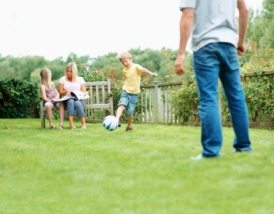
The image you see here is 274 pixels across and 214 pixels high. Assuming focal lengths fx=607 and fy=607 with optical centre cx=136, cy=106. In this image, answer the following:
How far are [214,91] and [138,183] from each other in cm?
95

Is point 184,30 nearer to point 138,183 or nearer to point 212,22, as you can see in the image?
point 212,22

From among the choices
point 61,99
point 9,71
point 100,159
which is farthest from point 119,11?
point 100,159

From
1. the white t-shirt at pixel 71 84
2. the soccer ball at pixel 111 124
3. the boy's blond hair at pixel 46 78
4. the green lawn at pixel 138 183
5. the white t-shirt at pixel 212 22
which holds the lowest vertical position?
the green lawn at pixel 138 183

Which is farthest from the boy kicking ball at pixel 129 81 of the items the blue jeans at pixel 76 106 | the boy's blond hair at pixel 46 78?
the boy's blond hair at pixel 46 78

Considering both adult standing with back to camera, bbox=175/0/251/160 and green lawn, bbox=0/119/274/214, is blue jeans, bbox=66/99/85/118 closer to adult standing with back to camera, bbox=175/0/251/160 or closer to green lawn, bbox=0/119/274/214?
green lawn, bbox=0/119/274/214

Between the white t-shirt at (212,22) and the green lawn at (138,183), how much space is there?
0.85m

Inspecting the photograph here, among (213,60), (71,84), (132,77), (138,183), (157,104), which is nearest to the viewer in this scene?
(138,183)

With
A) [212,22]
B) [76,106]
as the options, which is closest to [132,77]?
[76,106]

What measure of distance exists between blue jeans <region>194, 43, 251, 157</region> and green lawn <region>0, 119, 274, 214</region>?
0.18 meters

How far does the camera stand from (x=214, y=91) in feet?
14.3

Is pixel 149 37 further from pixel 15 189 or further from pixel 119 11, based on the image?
pixel 15 189

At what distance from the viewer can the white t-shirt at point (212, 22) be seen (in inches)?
172

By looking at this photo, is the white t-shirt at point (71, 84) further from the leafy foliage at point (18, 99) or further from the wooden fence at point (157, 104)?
the leafy foliage at point (18, 99)

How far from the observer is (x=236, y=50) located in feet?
14.9
